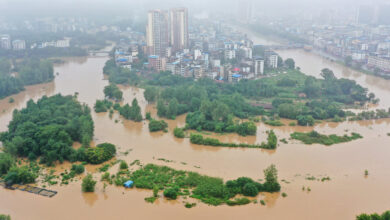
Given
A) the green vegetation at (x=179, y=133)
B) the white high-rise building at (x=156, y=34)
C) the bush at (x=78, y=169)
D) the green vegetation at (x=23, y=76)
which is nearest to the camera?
the bush at (x=78, y=169)

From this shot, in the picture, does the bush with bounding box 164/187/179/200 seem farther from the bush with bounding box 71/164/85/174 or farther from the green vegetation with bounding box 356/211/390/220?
the green vegetation with bounding box 356/211/390/220

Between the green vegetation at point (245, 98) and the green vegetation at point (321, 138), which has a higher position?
the green vegetation at point (245, 98)

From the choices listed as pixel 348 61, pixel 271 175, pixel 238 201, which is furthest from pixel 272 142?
pixel 348 61

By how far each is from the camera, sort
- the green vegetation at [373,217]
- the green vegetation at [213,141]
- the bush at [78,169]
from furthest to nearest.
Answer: the green vegetation at [213,141] → the bush at [78,169] → the green vegetation at [373,217]

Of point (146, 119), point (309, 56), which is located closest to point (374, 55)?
point (309, 56)

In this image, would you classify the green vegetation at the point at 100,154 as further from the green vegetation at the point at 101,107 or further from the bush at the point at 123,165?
the green vegetation at the point at 101,107

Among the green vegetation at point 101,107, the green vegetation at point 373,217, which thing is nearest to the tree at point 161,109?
the green vegetation at point 101,107

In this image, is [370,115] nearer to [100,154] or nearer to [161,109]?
[161,109]
